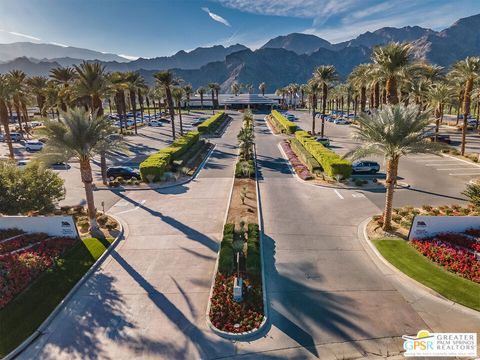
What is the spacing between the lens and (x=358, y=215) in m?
23.2

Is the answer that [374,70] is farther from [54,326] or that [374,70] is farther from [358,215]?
[54,326]

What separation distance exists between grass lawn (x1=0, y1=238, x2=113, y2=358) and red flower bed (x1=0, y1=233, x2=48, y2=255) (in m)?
2.63

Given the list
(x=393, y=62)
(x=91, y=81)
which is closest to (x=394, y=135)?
(x=393, y=62)

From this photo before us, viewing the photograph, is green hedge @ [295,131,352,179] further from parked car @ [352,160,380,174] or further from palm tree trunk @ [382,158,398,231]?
palm tree trunk @ [382,158,398,231]

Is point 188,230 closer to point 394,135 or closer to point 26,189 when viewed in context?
point 26,189

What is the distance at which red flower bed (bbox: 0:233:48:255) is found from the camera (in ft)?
58.5

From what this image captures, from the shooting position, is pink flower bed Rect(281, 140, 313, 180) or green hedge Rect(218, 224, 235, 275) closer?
green hedge Rect(218, 224, 235, 275)

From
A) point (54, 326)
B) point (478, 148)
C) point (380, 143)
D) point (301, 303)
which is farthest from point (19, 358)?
point (478, 148)

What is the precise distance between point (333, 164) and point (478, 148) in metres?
30.6

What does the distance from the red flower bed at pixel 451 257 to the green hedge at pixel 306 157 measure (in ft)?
52.7

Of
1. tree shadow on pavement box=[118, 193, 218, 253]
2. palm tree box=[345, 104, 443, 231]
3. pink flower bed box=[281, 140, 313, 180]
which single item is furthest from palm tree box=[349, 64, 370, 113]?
tree shadow on pavement box=[118, 193, 218, 253]

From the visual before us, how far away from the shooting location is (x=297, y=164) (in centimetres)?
3738

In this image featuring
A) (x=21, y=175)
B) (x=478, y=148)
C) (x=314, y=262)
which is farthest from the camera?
(x=478, y=148)

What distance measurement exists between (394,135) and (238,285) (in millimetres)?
13021
